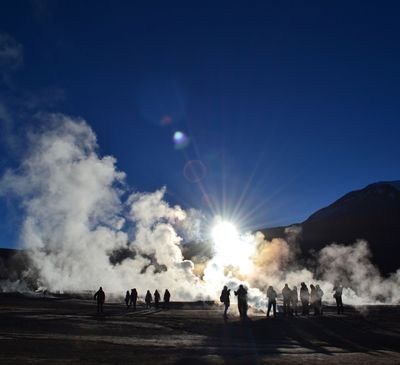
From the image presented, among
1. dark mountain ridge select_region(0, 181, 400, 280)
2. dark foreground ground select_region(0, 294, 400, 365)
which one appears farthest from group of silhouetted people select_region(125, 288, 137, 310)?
dark mountain ridge select_region(0, 181, 400, 280)

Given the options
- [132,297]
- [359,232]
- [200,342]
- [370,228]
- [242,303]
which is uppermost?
[370,228]

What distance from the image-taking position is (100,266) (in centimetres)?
7706

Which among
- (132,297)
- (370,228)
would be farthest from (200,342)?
(370,228)

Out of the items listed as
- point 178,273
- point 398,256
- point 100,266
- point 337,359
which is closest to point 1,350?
point 337,359

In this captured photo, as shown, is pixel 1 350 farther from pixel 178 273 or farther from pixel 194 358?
pixel 178 273

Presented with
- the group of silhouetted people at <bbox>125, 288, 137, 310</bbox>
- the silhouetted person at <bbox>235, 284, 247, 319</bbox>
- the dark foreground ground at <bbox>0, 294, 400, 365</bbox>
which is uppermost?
the group of silhouetted people at <bbox>125, 288, 137, 310</bbox>

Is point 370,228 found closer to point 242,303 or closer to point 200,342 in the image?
point 242,303

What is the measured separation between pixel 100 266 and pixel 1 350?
6558cm

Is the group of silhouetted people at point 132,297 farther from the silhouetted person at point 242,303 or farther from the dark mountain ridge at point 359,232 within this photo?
the dark mountain ridge at point 359,232

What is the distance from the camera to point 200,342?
16.6m

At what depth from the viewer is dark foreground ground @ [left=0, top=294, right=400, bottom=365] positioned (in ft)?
41.4

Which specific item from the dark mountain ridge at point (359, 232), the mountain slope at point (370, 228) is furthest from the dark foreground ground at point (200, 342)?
the mountain slope at point (370, 228)

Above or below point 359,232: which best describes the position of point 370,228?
above

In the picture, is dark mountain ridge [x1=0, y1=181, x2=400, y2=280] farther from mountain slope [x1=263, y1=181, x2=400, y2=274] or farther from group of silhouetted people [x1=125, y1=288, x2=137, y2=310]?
group of silhouetted people [x1=125, y1=288, x2=137, y2=310]
